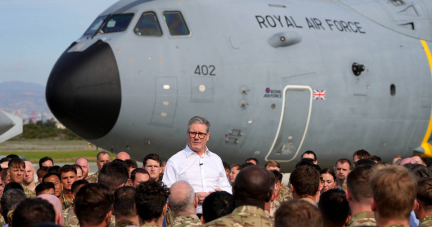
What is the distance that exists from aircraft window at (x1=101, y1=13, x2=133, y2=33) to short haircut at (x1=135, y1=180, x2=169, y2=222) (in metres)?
6.99

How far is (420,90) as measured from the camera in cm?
1354

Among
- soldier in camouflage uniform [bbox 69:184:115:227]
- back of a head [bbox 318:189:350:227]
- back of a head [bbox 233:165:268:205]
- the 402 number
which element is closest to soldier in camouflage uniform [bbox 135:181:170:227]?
soldier in camouflage uniform [bbox 69:184:115:227]

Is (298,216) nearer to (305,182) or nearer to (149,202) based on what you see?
(149,202)

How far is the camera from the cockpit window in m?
11.8

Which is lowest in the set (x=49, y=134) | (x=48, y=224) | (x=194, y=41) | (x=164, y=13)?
(x=48, y=224)

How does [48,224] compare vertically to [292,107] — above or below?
below

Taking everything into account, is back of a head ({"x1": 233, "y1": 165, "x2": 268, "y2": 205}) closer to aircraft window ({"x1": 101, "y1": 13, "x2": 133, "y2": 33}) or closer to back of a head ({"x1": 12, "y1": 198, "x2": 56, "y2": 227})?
back of a head ({"x1": 12, "y1": 198, "x2": 56, "y2": 227})

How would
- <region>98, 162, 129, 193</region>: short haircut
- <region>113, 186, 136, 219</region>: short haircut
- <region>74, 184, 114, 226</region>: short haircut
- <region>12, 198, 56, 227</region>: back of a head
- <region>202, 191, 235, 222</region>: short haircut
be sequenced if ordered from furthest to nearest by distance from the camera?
<region>98, 162, 129, 193</region>: short haircut < <region>113, 186, 136, 219</region>: short haircut < <region>202, 191, 235, 222</region>: short haircut < <region>74, 184, 114, 226</region>: short haircut < <region>12, 198, 56, 227</region>: back of a head

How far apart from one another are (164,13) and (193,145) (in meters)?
5.44

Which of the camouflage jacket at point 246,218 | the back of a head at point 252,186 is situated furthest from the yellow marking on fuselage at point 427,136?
the camouflage jacket at point 246,218

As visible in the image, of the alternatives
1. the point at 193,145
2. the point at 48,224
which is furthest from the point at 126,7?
the point at 48,224

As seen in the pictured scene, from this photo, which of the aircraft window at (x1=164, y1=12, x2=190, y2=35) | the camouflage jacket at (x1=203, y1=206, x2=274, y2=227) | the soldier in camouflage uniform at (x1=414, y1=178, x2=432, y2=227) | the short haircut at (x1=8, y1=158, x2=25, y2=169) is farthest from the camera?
the aircraft window at (x1=164, y1=12, x2=190, y2=35)

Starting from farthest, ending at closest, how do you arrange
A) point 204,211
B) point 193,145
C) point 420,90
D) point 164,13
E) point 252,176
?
point 420,90, point 164,13, point 193,145, point 204,211, point 252,176

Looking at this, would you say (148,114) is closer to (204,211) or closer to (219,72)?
(219,72)
